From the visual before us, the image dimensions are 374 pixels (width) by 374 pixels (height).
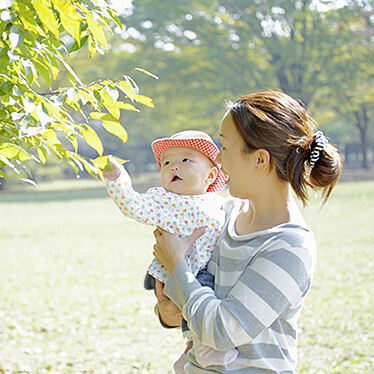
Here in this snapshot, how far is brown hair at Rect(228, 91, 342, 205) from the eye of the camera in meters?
1.69

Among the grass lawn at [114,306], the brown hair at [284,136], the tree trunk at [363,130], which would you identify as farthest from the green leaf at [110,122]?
the tree trunk at [363,130]

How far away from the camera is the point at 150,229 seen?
45.2ft

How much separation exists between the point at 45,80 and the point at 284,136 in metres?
0.71

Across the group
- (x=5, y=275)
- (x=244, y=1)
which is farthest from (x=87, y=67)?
(x=5, y=275)

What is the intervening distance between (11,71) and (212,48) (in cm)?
2852

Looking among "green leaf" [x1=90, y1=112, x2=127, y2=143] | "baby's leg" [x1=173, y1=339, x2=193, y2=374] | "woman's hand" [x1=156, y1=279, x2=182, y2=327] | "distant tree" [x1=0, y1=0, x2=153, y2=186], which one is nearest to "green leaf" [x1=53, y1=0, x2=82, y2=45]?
"distant tree" [x1=0, y1=0, x2=153, y2=186]

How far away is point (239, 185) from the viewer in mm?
1758

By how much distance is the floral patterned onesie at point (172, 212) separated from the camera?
1.92 metres

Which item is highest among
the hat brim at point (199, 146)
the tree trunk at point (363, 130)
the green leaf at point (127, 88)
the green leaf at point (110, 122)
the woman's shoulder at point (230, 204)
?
the green leaf at point (127, 88)

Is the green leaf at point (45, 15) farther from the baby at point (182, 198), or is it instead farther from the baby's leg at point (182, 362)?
the baby's leg at point (182, 362)

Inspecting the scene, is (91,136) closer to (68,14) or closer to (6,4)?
(68,14)

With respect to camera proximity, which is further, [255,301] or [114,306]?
[114,306]

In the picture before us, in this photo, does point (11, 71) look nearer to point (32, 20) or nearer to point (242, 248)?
point (32, 20)

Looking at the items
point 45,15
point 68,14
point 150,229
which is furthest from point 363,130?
point 45,15
